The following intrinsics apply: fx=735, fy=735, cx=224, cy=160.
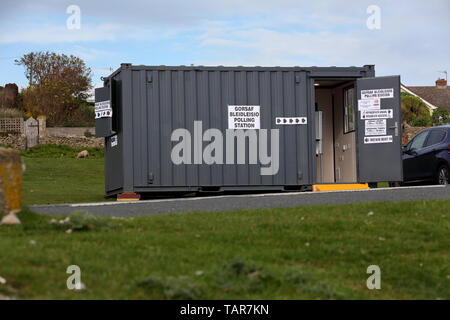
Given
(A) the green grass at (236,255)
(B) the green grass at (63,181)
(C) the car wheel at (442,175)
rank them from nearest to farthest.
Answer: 1. (A) the green grass at (236,255)
2. (C) the car wheel at (442,175)
3. (B) the green grass at (63,181)

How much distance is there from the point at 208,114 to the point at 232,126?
0.60 meters

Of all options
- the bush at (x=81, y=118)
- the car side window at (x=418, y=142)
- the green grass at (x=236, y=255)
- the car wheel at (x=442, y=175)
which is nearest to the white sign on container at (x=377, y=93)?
the car side window at (x=418, y=142)

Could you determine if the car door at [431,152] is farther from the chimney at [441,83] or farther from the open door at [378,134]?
the chimney at [441,83]

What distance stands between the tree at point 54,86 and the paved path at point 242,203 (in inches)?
1344

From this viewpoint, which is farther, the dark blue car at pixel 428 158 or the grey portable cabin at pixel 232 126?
the dark blue car at pixel 428 158

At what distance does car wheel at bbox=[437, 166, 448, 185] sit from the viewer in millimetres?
16484

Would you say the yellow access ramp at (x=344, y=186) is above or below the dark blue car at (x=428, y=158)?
below

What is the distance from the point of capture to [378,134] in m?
16.7

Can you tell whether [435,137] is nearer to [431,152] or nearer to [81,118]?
[431,152]

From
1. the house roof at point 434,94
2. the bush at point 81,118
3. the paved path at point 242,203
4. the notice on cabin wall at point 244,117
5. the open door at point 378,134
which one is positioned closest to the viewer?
the paved path at point 242,203

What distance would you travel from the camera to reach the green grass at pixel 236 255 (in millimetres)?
7066

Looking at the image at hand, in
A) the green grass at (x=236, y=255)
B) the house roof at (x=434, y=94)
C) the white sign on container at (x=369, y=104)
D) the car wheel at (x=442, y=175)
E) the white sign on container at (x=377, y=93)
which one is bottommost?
the green grass at (x=236, y=255)

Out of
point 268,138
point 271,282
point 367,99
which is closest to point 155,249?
point 271,282

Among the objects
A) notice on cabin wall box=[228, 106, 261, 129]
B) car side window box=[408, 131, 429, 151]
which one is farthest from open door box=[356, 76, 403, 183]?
notice on cabin wall box=[228, 106, 261, 129]
